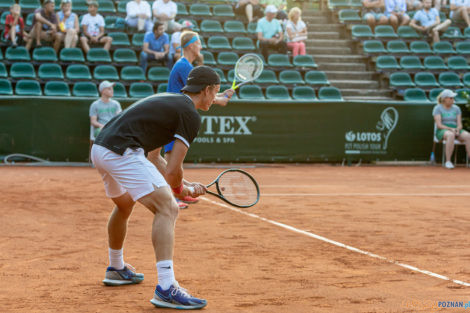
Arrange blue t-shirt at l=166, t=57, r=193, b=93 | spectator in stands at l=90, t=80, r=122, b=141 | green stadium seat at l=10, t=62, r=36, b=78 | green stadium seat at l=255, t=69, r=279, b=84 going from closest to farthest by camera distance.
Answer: blue t-shirt at l=166, t=57, r=193, b=93
spectator in stands at l=90, t=80, r=122, b=141
green stadium seat at l=10, t=62, r=36, b=78
green stadium seat at l=255, t=69, r=279, b=84

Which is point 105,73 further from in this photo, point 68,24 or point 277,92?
point 277,92

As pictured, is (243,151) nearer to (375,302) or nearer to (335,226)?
(335,226)

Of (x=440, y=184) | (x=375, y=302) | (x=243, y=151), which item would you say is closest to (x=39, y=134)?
(x=243, y=151)

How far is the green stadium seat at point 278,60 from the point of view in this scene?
17719 mm

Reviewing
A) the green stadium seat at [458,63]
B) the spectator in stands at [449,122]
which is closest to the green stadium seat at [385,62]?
the green stadium seat at [458,63]

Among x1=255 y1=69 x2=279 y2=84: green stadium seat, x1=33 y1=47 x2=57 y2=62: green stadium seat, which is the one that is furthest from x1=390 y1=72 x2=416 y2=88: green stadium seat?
x1=33 y1=47 x2=57 y2=62: green stadium seat

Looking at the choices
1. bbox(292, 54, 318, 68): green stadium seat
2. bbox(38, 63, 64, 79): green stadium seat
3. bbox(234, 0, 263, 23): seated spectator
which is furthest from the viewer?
bbox(234, 0, 263, 23): seated spectator

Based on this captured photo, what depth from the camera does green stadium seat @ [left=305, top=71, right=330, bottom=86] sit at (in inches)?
693

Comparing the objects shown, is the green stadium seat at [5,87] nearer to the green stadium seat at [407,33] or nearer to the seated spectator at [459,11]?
the green stadium seat at [407,33]

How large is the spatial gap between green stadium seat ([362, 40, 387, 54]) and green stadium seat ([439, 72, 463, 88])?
189cm

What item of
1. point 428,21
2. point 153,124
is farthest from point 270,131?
point 153,124

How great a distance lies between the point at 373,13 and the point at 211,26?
5.62 m

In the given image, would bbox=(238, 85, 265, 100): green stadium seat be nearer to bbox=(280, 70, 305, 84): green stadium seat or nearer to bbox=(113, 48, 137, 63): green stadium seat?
bbox=(280, 70, 305, 84): green stadium seat

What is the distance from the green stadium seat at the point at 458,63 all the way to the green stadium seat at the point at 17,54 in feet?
39.2
